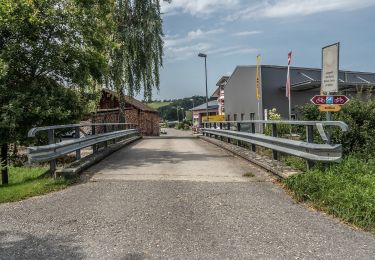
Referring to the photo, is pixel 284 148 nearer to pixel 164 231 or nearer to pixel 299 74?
pixel 164 231

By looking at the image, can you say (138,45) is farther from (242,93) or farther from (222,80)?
(222,80)

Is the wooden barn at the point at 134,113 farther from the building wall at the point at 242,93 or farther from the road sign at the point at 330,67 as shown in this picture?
the road sign at the point at 330,67

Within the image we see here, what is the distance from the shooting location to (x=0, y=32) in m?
12.2

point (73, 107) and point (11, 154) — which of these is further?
point (11, 154)

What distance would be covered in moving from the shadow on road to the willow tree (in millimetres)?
26270

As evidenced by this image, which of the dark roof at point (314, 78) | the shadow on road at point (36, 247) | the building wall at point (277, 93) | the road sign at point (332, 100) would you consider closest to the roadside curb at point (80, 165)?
the shadow on road at point (36, 247)

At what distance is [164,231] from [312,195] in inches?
102

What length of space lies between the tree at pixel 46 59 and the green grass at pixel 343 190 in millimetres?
7290

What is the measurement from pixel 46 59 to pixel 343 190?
9.62 metres

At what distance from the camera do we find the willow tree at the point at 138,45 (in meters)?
31.0

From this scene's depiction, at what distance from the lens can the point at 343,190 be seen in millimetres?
6051

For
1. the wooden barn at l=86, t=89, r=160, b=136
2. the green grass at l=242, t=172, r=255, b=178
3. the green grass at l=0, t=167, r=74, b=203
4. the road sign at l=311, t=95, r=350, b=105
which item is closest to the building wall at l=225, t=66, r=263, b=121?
the wooden barn at l=86, t=89, r=160, b=136

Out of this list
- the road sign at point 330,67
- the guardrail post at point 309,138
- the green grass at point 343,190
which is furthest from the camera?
the road sign at point 330,67

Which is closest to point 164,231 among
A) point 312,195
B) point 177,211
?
point 177,211
